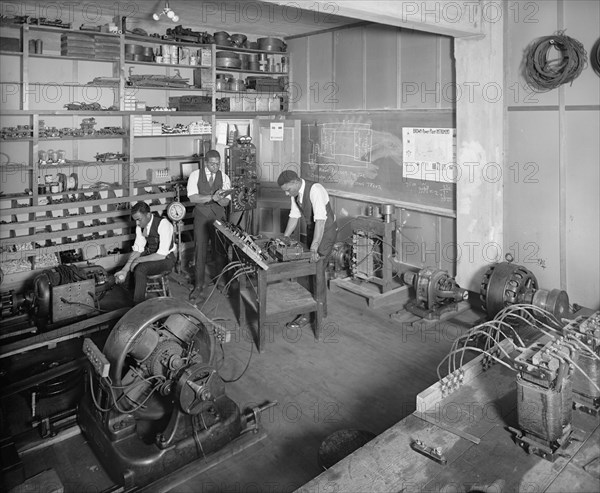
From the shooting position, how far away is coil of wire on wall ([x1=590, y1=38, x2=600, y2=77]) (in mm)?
4402

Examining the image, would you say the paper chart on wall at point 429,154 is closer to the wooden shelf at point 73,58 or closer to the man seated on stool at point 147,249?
the man seated on stool at point 147,249

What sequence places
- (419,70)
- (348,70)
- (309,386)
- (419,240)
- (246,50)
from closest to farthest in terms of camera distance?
(309,386) < (419,70) < (419,240) < (348,70) < (246,50)

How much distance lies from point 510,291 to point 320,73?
165 inches

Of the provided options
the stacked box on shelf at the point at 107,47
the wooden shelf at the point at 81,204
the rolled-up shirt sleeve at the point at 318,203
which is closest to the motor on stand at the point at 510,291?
the rolled-up shirt sleeve at the point at 318,203

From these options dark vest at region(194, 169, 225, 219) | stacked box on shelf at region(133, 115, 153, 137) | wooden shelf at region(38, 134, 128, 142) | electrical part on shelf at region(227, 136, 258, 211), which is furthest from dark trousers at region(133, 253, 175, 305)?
stacked box on shelf at region(133, 115, 153, 137)

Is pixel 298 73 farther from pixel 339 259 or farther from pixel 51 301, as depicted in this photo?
pixel 51 301

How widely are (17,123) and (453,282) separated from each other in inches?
205

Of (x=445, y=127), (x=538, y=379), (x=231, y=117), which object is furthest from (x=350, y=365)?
(x=231, y=117)

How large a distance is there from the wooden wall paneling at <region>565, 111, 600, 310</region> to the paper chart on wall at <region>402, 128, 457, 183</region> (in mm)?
1158

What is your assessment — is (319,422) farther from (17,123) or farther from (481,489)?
(17,123)

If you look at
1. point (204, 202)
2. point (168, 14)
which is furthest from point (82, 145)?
point (168, 14)

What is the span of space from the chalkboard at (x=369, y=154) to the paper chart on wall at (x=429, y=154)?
0.18 feet

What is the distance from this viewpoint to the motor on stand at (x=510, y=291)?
4.43m

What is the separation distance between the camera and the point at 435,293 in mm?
5184
